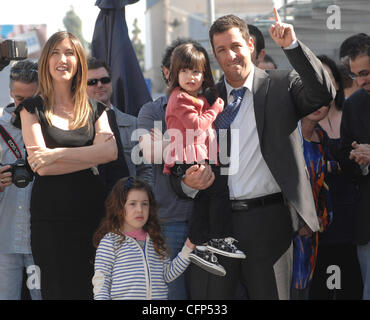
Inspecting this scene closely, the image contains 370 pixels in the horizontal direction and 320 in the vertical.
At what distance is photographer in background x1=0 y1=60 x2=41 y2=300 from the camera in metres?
4.38

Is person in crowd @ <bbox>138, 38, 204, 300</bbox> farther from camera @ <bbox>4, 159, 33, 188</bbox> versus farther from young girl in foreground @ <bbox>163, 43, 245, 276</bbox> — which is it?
camera @ <bbox>4, 159, 33, 188</bbox>

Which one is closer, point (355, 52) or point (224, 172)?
point (224, 172)

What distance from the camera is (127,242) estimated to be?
3.81 meters

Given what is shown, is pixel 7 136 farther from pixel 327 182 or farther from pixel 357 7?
→ pixel 357 7

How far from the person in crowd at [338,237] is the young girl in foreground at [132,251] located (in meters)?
1.39

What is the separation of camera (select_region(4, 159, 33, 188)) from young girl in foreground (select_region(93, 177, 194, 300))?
510 millimetres

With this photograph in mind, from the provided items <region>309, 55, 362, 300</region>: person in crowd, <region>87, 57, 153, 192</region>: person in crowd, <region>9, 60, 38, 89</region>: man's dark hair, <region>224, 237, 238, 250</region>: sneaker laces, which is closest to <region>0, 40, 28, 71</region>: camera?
<region>9, 60, 38, 89</region>: man's dark hair

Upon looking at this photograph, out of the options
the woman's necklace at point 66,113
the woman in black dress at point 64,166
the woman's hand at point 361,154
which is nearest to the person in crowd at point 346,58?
the woman's hand at point 361,154

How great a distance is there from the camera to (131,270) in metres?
3.74

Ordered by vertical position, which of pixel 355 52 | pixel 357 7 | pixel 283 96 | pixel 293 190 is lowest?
pixel 293 190

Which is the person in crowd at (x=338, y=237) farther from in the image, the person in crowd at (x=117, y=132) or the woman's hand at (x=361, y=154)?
the person in crowd at (x=117, y=132)

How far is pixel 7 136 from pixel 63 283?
44.3 inches

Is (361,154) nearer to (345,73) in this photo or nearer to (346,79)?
(345,73)
